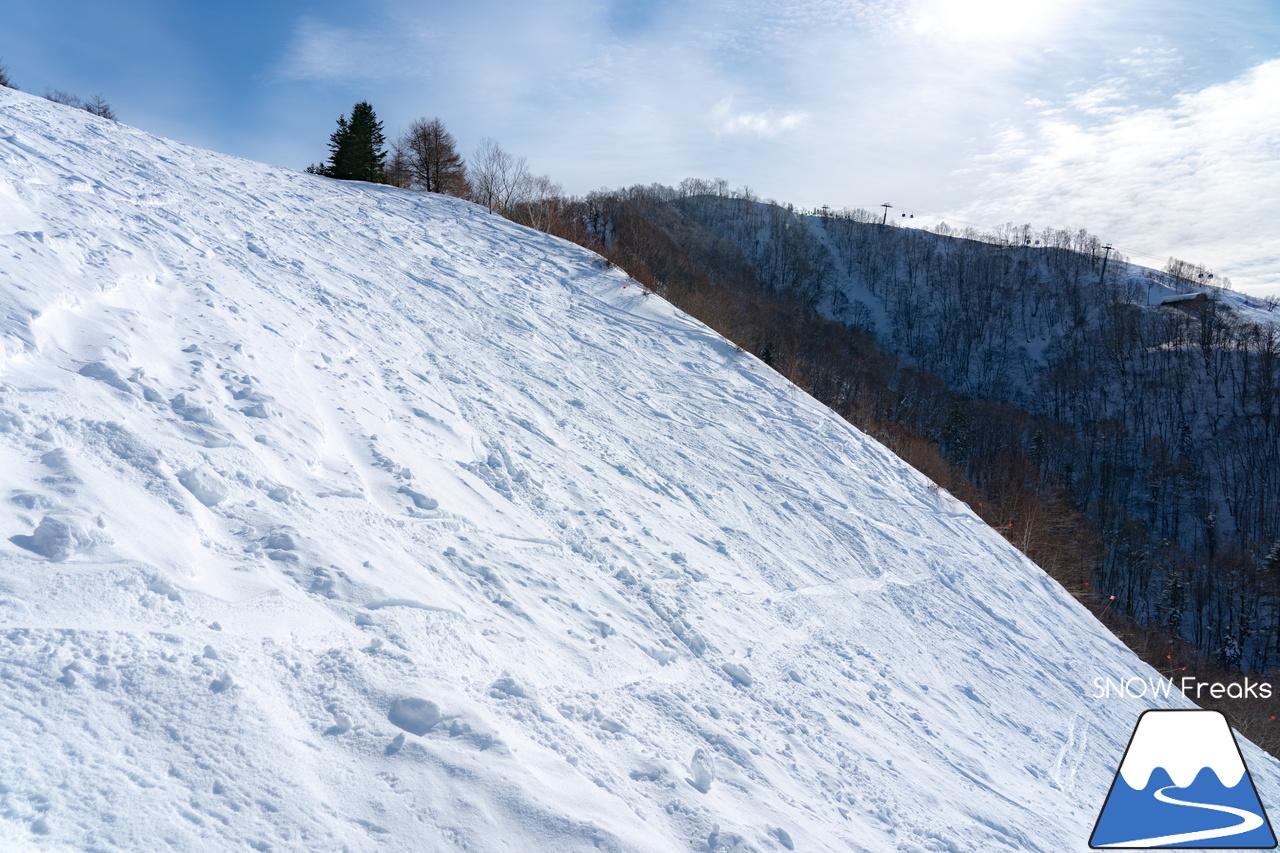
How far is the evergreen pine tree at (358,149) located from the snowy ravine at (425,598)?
603 inches

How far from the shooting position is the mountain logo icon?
18.8 feet

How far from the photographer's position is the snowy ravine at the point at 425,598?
2.82 metres

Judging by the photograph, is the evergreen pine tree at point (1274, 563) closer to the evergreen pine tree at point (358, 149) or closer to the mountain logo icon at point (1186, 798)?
the mountain logo icon at point (1186, 798)

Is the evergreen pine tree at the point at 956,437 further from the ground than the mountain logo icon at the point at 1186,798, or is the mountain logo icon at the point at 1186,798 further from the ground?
the evergreen pine tree at the point at 956,437

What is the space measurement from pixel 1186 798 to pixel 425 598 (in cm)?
767

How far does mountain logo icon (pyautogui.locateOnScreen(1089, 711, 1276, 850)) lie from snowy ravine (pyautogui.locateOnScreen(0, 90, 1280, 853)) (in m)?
0.30

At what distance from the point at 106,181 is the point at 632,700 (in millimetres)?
11350

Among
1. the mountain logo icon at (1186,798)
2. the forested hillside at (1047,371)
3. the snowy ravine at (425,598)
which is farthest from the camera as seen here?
the forested hillside at (1047,371)

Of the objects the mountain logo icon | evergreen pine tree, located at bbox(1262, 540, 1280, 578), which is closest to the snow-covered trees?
the mountain logo icon

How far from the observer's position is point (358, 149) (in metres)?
26.0

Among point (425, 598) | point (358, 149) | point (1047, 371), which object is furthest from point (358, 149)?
point (1047, 371)

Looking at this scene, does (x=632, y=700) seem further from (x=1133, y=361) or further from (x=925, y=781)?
(x=1133, y=361)

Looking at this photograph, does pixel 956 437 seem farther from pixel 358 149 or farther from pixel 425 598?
pixel 425 598

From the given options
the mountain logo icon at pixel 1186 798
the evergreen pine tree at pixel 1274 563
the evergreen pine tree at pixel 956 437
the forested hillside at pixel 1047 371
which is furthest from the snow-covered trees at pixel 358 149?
the evergreen pine tree at pixel 1274 563
